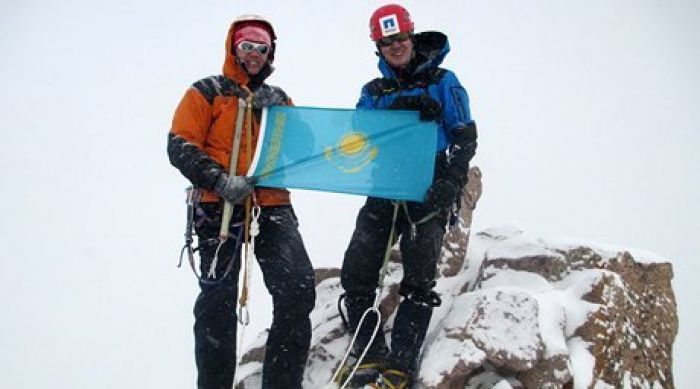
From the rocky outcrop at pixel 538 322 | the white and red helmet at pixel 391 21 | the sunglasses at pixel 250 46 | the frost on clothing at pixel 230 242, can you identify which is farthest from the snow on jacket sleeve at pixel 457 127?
the sunglasses at pixel 250 46

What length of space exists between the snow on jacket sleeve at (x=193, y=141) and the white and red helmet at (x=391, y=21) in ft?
6.76

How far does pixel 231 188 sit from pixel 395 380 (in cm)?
260

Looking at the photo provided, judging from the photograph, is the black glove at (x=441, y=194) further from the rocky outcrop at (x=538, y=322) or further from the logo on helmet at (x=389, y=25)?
the logo on helmet at (x=389, y=25)

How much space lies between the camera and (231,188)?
17.7 feet

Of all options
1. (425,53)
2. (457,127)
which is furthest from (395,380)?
(425,53)

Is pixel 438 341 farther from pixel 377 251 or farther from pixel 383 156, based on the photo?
pixel 383 156

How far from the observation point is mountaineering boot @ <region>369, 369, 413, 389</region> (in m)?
5.40

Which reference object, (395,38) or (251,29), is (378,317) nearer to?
(395,38)

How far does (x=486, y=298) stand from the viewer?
617 cm

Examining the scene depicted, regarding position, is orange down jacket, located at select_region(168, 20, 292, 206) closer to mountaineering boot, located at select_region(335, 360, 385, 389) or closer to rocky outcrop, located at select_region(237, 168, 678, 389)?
mountaineering boot, located at select_region(335, 360, 385, 389)

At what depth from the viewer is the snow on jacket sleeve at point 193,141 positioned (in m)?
5.37

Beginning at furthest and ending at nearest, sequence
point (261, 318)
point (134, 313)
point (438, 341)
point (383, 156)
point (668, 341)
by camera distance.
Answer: point (134, 313), point (261, 318), point (668, 341), point (383, 156), point (438, 341)

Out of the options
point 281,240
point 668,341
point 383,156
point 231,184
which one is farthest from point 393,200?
point 668,341

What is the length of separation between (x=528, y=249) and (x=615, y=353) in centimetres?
179
